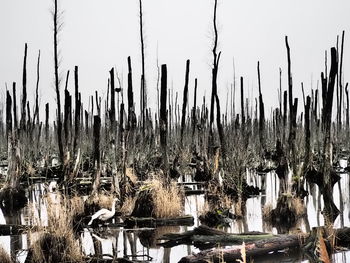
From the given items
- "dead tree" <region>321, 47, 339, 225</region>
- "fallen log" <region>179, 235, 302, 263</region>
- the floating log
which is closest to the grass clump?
the floating log

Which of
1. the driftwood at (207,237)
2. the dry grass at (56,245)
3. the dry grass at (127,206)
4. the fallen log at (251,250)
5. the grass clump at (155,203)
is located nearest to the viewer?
the dry grass at (56,245)

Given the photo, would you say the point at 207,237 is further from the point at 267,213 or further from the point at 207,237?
the point at 267,213

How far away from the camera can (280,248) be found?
8.59 metres

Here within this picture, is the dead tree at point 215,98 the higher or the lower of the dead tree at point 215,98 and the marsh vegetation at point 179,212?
the higher

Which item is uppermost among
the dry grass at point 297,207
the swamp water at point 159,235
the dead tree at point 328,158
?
the dead tree at point 328,158

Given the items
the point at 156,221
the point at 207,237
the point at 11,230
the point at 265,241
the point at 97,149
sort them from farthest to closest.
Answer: the point at 97,149 < the point at 156,221 < the point at 11,230 < the point at 207,237 < the point at 265,241

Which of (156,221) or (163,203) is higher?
(163,203)

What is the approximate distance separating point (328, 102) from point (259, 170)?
44.1 ft

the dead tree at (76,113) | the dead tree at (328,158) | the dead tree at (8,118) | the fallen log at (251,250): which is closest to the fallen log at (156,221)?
the dead tree at (328,158)

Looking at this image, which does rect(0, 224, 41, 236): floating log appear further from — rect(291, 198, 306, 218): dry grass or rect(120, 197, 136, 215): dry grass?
rect(291, 198, 306, 218): dry grass

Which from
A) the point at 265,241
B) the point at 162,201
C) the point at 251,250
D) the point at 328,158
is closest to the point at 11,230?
the point at 162,201

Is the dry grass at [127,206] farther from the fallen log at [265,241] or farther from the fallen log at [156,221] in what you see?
the fallen log at [265,241]

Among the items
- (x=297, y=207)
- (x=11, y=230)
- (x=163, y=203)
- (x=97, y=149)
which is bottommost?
(x=11, y=230)

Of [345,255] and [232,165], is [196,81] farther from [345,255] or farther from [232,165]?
[345,255]
